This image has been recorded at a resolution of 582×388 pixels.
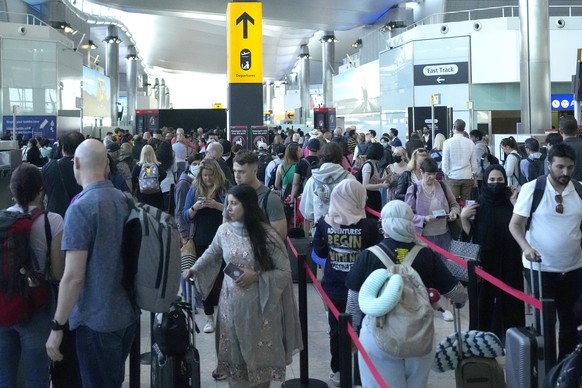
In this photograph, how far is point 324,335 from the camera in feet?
23.4

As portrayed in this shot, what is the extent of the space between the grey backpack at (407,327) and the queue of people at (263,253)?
0.10 meters

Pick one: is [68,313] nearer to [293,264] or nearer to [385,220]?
[385,220]

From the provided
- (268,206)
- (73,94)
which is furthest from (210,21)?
(268,206)

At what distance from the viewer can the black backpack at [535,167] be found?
409 inches

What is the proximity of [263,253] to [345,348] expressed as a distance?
79cm

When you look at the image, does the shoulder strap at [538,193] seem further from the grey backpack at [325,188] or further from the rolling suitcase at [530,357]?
the grey backpack at [325,188]

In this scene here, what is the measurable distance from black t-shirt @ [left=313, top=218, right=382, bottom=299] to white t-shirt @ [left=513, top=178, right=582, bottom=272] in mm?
1155

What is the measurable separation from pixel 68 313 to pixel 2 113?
89.1 ft

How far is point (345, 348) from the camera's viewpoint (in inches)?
158

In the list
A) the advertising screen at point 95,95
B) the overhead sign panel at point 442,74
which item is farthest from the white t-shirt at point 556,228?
the advertising screen at point 95,95

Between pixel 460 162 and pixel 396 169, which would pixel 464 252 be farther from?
pixel 460 162

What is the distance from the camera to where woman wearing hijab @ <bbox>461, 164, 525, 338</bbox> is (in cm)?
621

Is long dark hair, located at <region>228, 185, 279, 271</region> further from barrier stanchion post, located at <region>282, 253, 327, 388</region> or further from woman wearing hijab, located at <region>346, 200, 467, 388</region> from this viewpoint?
barrier stanchion post, located at <region>282, 253, 327, 388</region>

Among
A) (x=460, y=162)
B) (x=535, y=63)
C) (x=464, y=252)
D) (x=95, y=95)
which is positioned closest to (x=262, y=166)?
(x=460, y=162)
